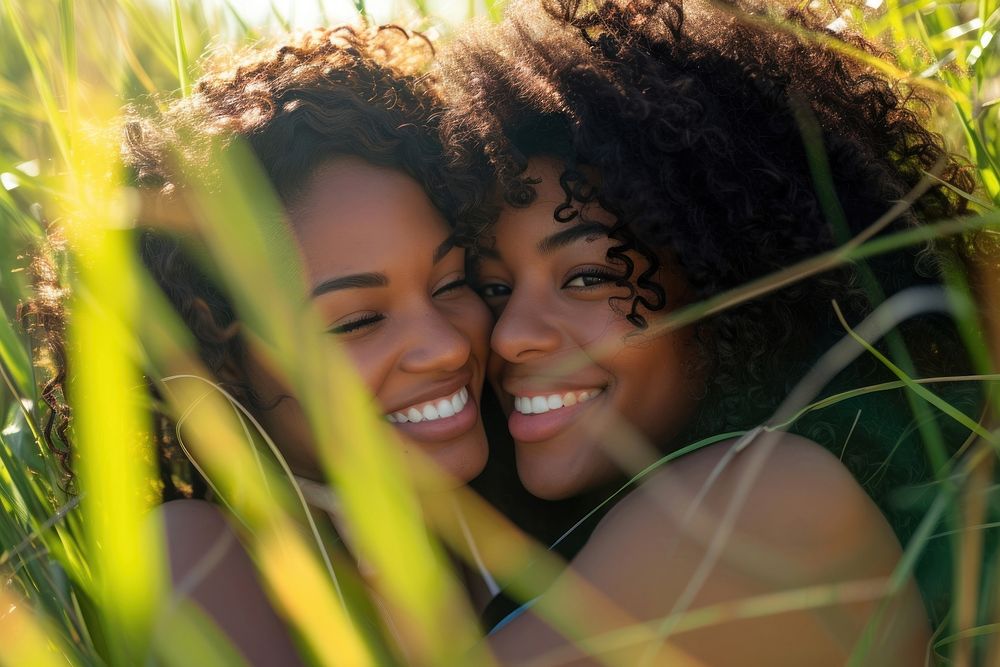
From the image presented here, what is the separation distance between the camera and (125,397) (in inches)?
37.8

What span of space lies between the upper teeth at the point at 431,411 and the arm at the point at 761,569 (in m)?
0.59

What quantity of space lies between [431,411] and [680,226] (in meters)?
0.62

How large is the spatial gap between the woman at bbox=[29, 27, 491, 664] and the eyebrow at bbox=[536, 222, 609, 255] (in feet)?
0.45

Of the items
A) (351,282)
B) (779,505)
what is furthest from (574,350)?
(779,505)

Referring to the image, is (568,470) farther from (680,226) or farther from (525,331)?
(680,226)

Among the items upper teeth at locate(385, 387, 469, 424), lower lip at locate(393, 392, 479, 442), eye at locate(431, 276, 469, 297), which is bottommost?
lower lip at locate(393, 392, 479, 442)

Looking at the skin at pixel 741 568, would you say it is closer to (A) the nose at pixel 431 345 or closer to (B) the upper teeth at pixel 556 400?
(B) the upper teeth at pixel 556 400

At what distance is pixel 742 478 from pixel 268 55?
53.0 inches

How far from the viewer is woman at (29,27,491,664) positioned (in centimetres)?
183

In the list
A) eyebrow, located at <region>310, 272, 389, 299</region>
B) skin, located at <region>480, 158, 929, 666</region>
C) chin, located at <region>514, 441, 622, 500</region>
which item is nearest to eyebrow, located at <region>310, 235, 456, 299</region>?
eyebrow, located at <region>310, 272, 389, 299</region>

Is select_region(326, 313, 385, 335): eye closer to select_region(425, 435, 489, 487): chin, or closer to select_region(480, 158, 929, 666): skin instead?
select_region(425, 435, 489, 487): chin

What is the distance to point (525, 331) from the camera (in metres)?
1.85

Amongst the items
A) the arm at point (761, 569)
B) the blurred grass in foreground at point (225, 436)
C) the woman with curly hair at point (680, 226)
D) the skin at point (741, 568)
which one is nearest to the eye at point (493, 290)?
the woman with curly hair at point (680, 226)

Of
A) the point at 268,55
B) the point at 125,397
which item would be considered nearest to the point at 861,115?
the point at 268,55
